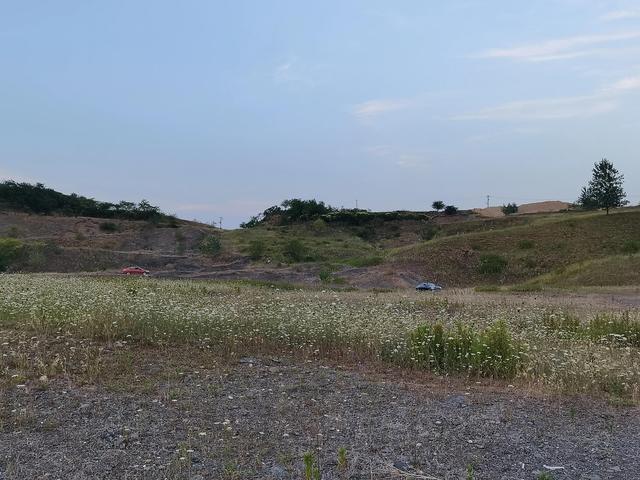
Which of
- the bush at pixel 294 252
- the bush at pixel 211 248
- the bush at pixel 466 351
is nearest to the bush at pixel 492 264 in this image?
the bush at pixel 294 252

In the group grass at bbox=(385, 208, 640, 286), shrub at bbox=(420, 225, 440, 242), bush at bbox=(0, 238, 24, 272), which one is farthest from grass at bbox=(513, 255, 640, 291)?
bush at bbox=(0, 238, 24, 272)

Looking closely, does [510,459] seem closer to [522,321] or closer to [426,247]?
[522,321]

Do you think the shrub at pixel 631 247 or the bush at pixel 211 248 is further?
the bush at pixel 211 248

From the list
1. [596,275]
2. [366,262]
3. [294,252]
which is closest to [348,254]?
[294,252]

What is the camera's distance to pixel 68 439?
15.9ft

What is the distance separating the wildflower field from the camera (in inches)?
286

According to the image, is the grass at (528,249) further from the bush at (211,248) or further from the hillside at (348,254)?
the bush at (211,248)

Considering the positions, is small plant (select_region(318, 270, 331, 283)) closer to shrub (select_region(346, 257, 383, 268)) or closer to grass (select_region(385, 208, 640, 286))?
shrub (select_region(346, 257, 383, 268))

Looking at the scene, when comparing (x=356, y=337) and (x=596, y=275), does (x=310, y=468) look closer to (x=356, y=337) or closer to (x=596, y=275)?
(x=356, y=337)

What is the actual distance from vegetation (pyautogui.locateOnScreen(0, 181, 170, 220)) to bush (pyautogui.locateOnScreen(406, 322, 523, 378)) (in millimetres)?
71111

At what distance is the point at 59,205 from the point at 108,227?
1735cm

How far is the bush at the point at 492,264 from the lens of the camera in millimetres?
42969

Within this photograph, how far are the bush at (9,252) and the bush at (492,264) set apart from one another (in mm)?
34225

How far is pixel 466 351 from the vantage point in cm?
798
